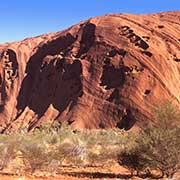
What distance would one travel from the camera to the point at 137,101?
64.9 m

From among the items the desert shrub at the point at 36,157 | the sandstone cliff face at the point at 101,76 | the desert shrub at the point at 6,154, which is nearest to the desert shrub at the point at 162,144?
the desert shrub at the point at 36,157

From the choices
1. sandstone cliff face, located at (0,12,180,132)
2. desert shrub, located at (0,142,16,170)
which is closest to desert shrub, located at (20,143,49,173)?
desert shrub, located at (0,142,16,170)

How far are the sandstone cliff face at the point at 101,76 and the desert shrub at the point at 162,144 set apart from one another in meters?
37.6

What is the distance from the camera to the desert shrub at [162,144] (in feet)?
72.1

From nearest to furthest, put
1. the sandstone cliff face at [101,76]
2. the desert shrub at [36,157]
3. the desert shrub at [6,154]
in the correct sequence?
the desert shrub at [36,157] → the desert shrub at [6,154] → the sandstone cliff face at [101,76]

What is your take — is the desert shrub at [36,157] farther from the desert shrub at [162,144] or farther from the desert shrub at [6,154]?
the desert shrub at [162,144]

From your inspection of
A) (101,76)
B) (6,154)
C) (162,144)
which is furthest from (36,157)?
(101,76)

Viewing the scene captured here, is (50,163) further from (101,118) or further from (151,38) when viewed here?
(151,38)

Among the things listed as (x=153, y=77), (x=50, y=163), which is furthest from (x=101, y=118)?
(x=50, y=163)

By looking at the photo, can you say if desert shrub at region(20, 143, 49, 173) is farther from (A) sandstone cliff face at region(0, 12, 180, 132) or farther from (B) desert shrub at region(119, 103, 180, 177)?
(A) sandstone cliff face at region(0, 12, 180, 132)

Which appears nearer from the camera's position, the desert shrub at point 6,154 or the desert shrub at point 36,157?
the desert shrub at point 36,157

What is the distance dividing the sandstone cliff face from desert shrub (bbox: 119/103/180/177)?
37618 millimetres

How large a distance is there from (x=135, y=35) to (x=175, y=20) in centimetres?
1020

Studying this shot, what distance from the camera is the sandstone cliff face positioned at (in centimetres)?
6575
